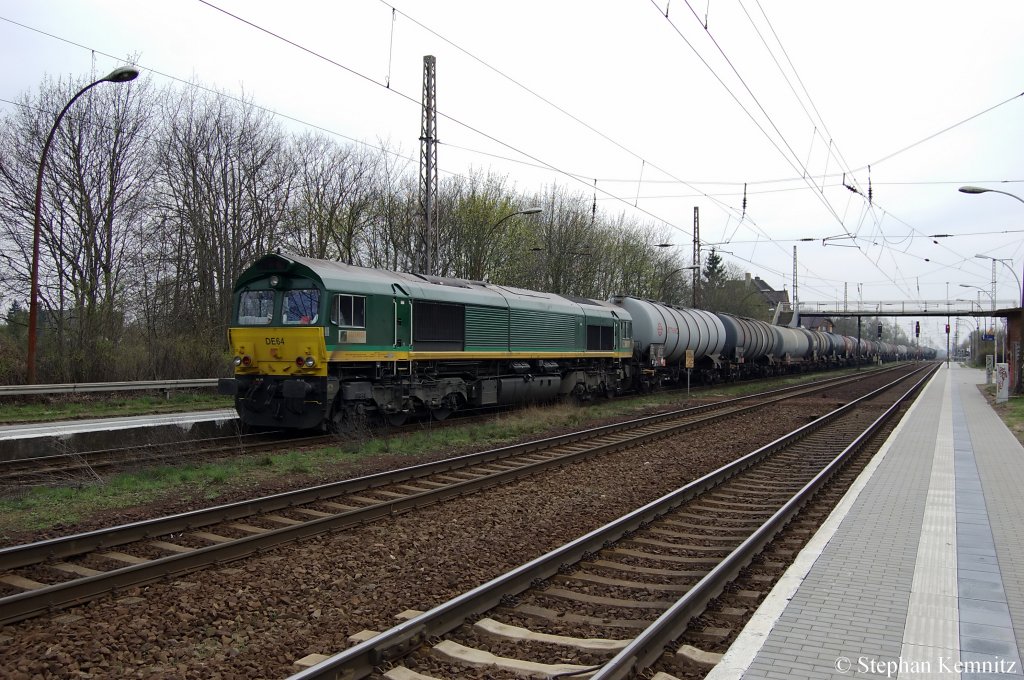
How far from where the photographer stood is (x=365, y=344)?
14.6 meters

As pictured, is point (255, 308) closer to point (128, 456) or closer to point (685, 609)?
point (128, 456)

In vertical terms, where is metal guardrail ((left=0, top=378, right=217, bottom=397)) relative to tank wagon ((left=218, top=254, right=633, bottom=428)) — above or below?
below

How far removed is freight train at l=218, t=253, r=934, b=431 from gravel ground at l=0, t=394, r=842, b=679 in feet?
18.7

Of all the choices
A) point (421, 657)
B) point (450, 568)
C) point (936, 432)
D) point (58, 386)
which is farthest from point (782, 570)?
→ point (58, 386)

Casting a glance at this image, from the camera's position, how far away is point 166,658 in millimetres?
4547

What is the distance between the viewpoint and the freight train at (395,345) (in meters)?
13.9

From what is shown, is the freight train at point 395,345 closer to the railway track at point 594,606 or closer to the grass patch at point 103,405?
the grass patch at point 103,405

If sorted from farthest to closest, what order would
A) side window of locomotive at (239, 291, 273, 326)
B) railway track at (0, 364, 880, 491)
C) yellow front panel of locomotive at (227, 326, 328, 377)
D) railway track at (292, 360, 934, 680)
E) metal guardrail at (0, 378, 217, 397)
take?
metal guardrail at (0, 378, 217, 397)
side window of locomotive at (239, 291, 273, 326)
yellow front panel of locomotive at (227, 326, 328, 377)
railway track at (0, 364, 880, 491)
railway track at (292, 360, 934, 680)

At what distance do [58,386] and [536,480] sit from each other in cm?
1489

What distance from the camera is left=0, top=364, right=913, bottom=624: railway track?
18.7 ft

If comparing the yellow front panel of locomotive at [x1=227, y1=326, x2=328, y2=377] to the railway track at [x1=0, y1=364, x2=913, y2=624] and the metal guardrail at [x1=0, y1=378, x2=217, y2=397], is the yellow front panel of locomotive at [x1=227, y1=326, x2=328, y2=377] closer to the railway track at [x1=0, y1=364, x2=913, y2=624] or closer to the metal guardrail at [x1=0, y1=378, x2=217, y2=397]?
the railway track at [x1=0, y1=364, x2=913, y2=624]

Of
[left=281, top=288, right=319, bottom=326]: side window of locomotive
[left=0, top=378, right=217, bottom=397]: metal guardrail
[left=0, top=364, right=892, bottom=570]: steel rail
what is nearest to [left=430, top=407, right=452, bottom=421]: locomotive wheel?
[left=0, top=364, right=892, bottom=570]: steel rail

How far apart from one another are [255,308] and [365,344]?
2430 mm

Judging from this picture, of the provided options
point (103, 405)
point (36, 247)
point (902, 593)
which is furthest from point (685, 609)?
point (103, 405)
